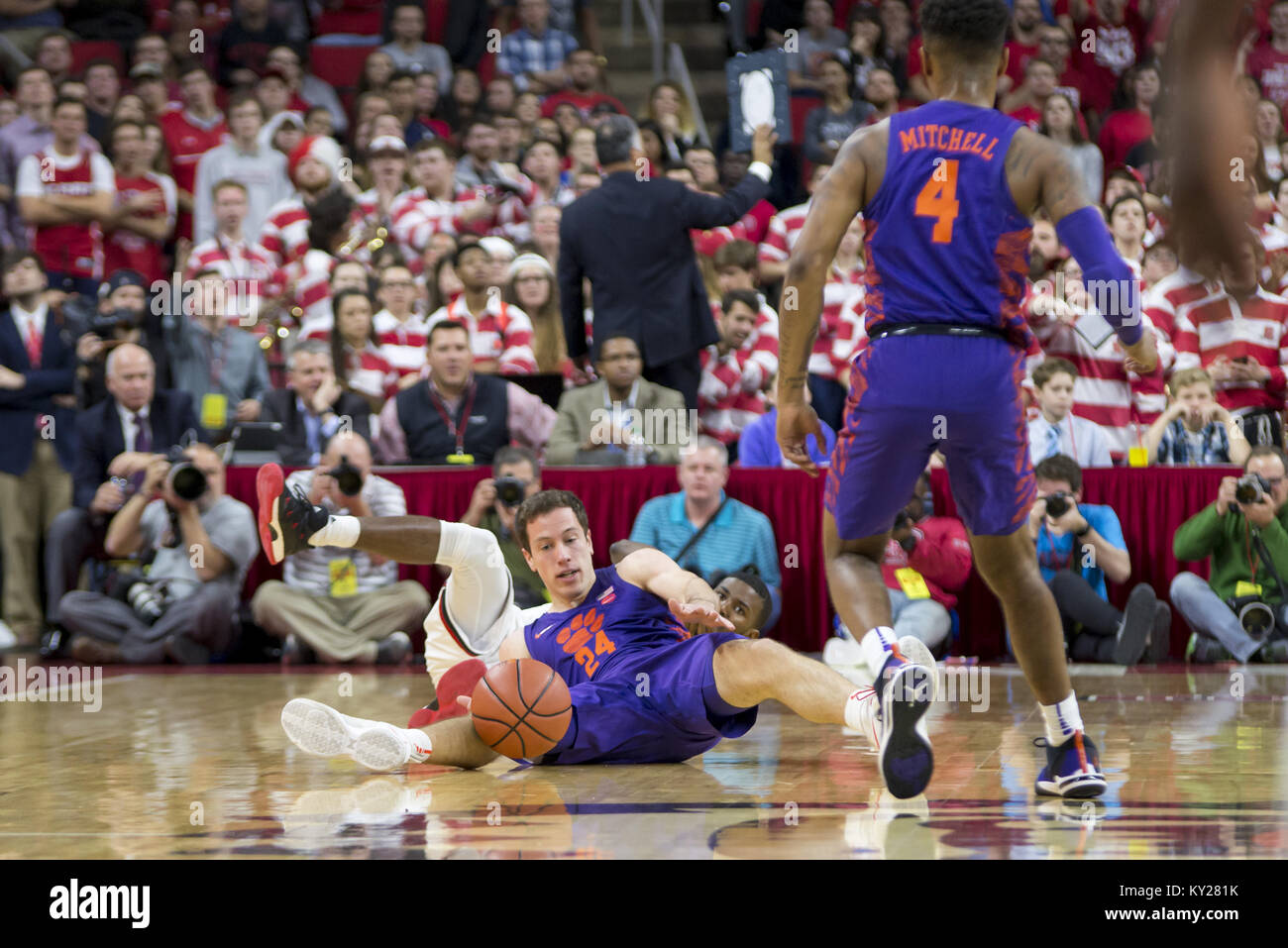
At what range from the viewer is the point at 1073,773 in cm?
384

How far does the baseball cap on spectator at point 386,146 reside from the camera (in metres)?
10.6

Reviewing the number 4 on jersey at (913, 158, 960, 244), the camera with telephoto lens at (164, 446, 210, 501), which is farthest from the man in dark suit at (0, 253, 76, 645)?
the number 4 on jersey at (913, 158, 960, 244)

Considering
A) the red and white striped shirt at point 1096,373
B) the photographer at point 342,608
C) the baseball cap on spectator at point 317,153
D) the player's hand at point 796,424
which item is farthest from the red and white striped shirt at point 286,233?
the player's hand at point 796,424

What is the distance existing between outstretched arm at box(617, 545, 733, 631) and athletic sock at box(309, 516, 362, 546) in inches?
36.8

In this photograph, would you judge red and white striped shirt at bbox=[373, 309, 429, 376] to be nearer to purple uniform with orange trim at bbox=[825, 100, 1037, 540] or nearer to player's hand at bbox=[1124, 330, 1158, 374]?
purple uniform with orange trim at bbox=[825, 100, 1037, 540]

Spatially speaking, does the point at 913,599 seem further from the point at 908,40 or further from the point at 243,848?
the point at 908,40

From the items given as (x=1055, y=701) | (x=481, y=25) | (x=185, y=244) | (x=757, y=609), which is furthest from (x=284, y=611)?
(x=481, y=25)

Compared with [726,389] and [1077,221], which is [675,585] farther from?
[726,389]

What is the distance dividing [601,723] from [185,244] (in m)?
7.31

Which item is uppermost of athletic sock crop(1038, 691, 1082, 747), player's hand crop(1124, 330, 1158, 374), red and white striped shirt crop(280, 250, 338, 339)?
red and white striped shirt crop(280, 250, 338, 339)

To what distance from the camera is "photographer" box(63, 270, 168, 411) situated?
877 centimetres

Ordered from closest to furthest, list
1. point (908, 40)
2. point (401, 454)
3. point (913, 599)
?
point (913, 599) → point (401, 454) → point (908, 40)

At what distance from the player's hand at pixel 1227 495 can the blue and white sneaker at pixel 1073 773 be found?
13.6 feet

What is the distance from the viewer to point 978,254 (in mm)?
3750
